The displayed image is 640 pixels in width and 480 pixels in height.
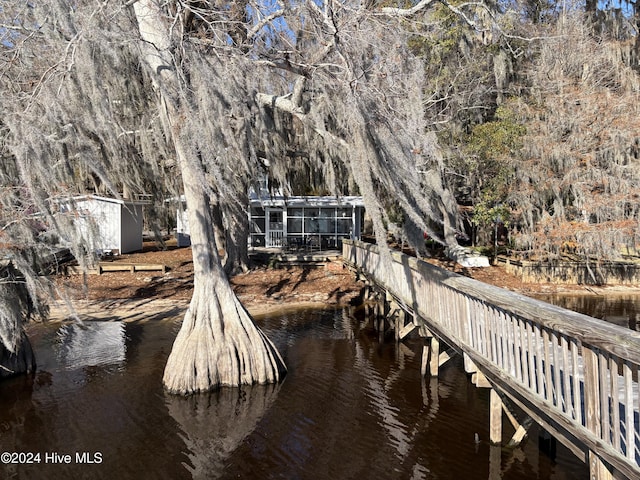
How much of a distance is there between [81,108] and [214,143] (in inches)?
67.9

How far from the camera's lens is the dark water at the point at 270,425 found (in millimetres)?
5086

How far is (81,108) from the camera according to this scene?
6.28 m

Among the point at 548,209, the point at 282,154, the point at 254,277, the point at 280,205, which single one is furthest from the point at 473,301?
the point at 280,205

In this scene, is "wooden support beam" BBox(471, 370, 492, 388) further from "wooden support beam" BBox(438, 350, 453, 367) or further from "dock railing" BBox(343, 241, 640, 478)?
"wooden support beam" BBox(438, 350, 453, 367)

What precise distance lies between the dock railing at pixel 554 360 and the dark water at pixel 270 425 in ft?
3.49

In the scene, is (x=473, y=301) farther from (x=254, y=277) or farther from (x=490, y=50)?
(x=490, y=50)

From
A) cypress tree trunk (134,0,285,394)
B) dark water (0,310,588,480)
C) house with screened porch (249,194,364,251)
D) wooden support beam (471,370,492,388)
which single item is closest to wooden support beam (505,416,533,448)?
dark water (0,310,588,480)

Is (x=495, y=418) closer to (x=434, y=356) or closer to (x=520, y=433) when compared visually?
(x=520, y=433)

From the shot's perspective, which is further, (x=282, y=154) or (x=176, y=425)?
(x=282, y=154)

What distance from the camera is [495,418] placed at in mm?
5293

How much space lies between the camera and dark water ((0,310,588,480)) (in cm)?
509

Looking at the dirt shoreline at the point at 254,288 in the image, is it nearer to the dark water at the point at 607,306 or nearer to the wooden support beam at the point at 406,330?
the dark water at the point at 607,306

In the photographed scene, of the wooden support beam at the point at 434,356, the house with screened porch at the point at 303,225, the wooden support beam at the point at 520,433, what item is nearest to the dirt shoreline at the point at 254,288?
the house with screened porch at the point at 303,225

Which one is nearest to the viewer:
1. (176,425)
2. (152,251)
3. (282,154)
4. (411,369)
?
(176,425)
